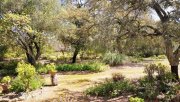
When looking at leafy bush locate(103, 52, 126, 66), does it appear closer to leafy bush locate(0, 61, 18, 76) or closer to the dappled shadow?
leafy bush locate(0, 61, 18, 76)

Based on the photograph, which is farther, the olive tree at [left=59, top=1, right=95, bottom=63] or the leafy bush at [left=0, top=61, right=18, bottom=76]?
the olive tree at [left=59, top=1, right=95, bottom=63]

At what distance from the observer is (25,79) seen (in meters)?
15.5

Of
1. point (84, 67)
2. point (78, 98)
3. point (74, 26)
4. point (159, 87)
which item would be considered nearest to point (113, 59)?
point (84, 67)

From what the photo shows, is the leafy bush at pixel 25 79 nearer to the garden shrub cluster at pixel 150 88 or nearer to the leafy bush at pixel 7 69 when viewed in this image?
the garden shrub cluster at pixel 150 88

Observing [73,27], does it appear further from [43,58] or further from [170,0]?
[170,0]

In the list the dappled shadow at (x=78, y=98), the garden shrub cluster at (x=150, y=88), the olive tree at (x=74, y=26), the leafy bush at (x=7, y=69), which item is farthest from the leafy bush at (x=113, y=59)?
the dappled shadow at (x=78, y=98)

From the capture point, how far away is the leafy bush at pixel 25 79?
15203 mm

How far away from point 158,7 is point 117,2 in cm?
221

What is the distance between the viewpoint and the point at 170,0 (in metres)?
13.4

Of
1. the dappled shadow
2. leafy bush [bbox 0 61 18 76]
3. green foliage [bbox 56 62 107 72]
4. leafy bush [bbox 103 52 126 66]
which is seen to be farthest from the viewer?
leafy bush [bbox 103 52 126 66]

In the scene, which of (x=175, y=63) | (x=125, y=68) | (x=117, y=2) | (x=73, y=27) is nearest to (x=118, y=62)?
(x=125, y=68)

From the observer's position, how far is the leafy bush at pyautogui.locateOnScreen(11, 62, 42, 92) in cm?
1520

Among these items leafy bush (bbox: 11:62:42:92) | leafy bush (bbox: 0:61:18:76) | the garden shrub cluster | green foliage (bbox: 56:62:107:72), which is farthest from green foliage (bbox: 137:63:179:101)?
leafy bush (bbox: 0:61:18:76)

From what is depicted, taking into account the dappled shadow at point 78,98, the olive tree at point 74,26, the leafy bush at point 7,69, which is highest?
the olive tree at point 74,26
